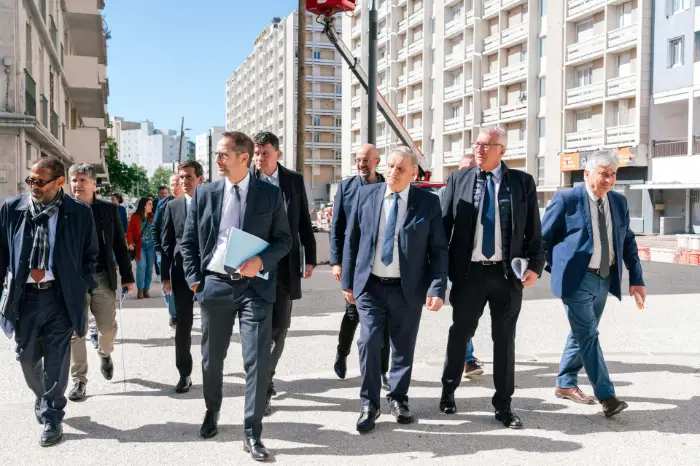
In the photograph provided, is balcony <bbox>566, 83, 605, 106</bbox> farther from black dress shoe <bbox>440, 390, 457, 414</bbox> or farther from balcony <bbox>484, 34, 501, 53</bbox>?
black dress shoe <bbox>440, 390, 457, 414</bbox>

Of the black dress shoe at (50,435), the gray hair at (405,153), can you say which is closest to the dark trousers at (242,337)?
the black dress shoe at (50,435)

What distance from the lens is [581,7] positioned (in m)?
39.8

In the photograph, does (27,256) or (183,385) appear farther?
(183,385)

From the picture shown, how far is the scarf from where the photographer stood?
4410mm

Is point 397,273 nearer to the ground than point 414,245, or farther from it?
nearer to the ground

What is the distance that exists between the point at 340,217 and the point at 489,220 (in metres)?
1.31

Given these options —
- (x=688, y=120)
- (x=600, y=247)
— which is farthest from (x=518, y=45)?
(x=600, y=247)

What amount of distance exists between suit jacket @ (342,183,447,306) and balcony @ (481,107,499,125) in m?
44.5

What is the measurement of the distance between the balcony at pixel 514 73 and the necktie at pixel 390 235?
140ft

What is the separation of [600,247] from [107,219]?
397 centimetres

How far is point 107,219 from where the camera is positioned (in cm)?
576

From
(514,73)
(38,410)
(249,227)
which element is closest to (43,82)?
(38,410)

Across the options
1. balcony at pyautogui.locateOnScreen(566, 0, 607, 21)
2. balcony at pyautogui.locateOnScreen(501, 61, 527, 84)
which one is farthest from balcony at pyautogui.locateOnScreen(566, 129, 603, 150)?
balcony at pyautogui.locateOnScreen(566, 0, 607, 21)

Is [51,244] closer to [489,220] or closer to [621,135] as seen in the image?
[489,220]
